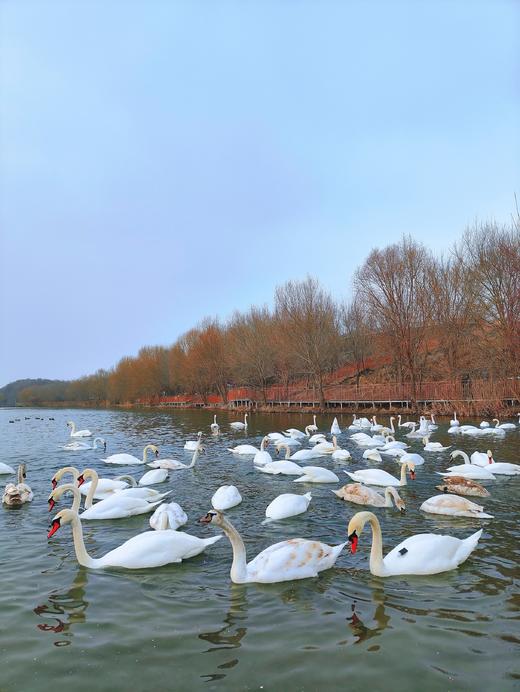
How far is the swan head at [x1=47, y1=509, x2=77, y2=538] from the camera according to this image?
6855 millimetres

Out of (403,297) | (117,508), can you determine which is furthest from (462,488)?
(403,297)

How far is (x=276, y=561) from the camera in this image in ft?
21.2

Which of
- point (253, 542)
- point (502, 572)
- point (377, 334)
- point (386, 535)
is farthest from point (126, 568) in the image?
point (377, 334)

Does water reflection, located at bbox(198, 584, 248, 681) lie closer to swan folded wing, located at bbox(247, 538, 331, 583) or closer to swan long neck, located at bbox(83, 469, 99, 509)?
swan folded wing, located at bbox(247, 538, 331, 583)

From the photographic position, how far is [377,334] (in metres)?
47.0

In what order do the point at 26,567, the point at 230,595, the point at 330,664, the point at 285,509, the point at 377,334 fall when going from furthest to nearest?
1. the point at 377,334
2. the point at 285,509
3. the point at 26,567
4. the point at 230,595
5. the point at 330,664

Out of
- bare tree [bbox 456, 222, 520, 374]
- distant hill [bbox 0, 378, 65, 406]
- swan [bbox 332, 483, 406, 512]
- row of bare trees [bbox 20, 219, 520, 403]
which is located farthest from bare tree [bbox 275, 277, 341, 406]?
distant hill [bbox 0, 378, 65, 406]

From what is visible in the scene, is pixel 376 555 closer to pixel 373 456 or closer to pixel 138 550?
pixel 138 550

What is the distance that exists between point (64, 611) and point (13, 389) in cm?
A: 18251

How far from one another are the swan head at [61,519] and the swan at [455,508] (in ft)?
21.5

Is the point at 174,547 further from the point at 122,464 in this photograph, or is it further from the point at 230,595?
the point at 122,464

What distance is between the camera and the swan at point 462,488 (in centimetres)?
1108

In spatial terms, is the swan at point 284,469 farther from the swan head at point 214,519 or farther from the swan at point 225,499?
the swan head at point 214,519

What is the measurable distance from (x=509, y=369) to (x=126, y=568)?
2921cm
